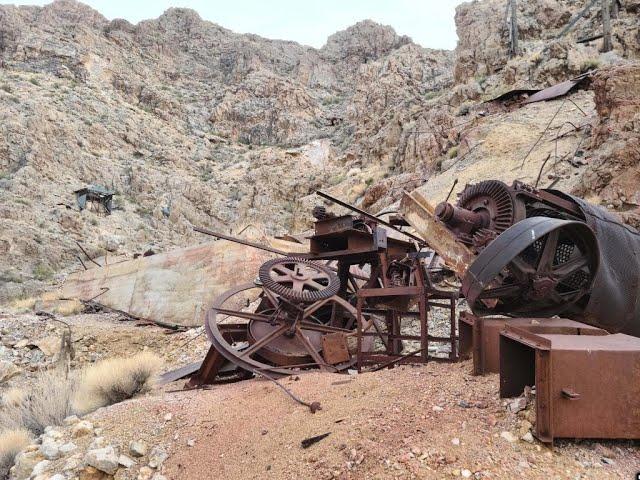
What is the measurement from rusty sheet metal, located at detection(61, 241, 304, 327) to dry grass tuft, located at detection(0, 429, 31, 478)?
6807 mm

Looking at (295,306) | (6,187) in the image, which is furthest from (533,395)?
(6,187)

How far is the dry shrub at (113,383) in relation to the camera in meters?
5.48

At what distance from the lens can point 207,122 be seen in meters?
49.0

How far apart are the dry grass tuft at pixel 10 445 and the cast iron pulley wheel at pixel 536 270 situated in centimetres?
438

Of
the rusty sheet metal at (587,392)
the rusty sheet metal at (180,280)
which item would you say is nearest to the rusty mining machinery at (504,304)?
the rusty sheet metal at (587,392)

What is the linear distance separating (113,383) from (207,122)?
153 ft

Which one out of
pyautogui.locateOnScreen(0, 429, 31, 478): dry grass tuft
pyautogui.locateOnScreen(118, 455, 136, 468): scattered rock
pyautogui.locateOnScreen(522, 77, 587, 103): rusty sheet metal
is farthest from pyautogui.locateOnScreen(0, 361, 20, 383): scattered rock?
pyautogui.locateOnScreen(522, 77, 587, 103): rusty sheet metal

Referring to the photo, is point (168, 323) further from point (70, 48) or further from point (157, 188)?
point (70, 48)

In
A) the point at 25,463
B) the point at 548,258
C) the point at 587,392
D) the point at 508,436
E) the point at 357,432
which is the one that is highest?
the point at 548,258

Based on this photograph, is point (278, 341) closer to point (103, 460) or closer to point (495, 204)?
point (103, 460)

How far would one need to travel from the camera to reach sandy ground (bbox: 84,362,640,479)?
2461 mm

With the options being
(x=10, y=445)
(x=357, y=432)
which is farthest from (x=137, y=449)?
(x=357, y=432)

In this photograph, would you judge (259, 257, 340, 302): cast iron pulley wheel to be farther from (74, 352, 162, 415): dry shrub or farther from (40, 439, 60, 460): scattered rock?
(40, 439, 60, 460): scattered rock

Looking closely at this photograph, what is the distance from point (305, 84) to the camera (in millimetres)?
61125
